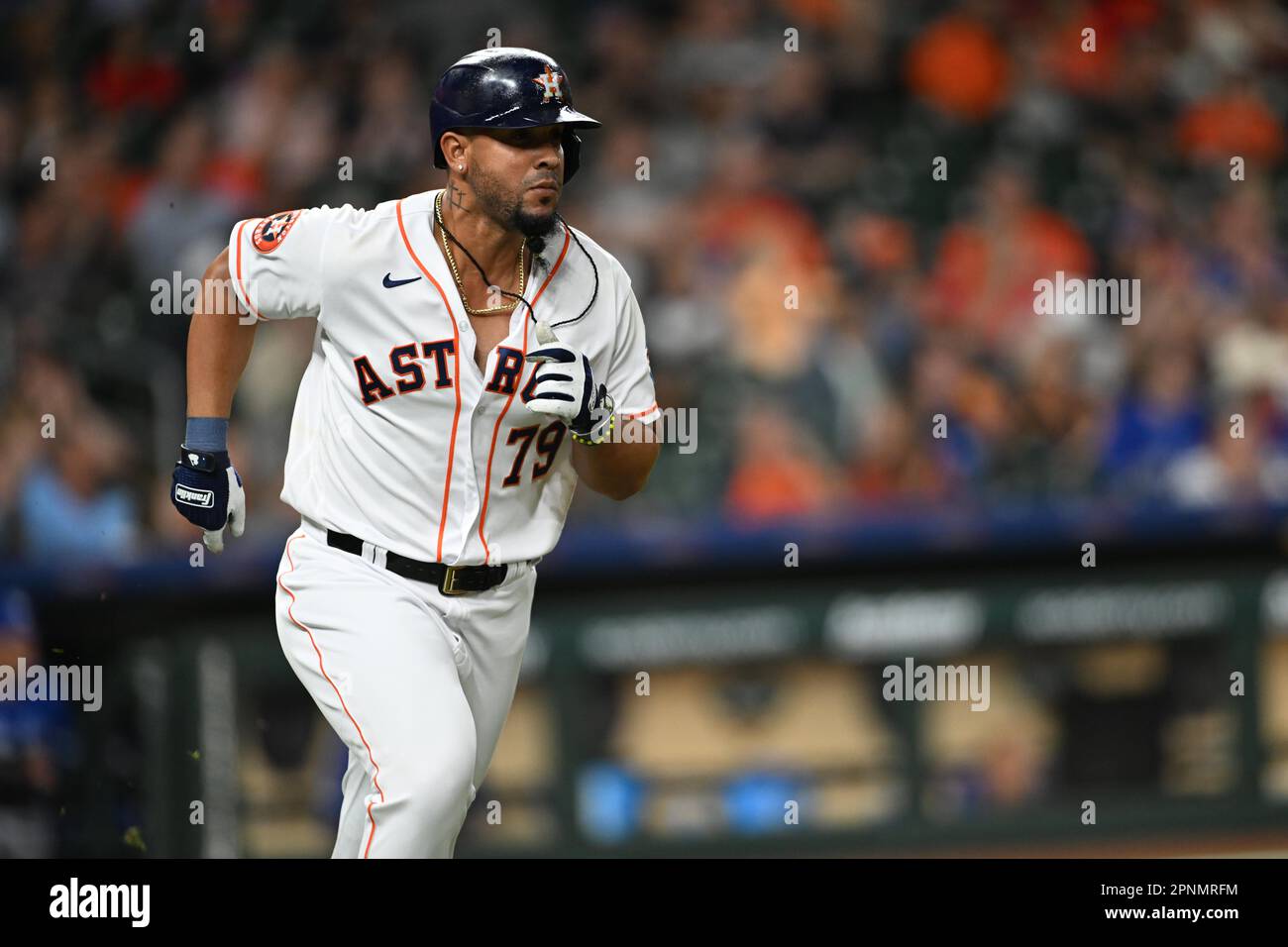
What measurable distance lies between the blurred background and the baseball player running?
2217mm

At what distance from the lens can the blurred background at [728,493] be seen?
6.82m

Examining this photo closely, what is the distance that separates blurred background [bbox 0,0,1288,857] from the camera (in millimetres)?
6820

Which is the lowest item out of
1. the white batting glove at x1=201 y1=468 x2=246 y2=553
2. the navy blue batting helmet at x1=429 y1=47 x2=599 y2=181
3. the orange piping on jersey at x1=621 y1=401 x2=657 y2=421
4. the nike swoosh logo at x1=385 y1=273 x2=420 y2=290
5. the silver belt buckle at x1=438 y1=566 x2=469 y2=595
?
the silver belt buckle at x1=438 y1=566 x2=469 y2=595

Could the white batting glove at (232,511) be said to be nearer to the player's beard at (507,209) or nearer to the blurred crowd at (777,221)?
the player's beard at (507,209)

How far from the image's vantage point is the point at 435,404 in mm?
4238

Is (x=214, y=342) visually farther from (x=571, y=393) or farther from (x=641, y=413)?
(x=641, y=413)

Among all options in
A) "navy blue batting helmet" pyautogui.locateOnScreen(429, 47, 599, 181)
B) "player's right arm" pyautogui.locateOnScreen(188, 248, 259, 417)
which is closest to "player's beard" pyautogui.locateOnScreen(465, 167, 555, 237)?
"navy blue batting helmet" pyautogui.locateOnScreen(429, 47, 599, 181)

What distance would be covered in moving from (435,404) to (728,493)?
11.6 ft

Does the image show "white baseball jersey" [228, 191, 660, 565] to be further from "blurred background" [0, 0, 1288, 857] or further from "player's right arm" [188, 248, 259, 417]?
"blurred background" [0, 0, 1288, 857]

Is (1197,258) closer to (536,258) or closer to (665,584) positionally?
(665,584)

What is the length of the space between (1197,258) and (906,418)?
221cm

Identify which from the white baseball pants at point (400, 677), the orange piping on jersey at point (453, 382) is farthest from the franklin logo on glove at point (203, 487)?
the orange piping on jersey at point (453, 382)

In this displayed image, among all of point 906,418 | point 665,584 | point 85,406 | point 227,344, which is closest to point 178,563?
point 85,406

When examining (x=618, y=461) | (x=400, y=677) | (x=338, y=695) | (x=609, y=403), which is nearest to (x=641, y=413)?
(x=618, y=461)
